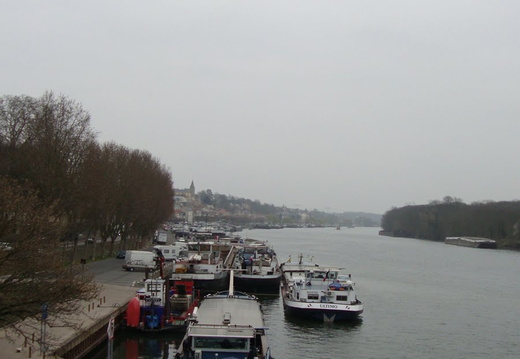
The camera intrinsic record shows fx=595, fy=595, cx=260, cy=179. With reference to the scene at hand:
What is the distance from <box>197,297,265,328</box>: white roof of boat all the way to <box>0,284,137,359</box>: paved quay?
5507mm

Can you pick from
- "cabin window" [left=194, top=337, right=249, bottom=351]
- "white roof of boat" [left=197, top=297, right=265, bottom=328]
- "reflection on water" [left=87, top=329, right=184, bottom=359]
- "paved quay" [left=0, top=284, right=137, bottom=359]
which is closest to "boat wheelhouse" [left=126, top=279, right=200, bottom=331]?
"reflection on water" [left=87, top=329, right=184, bottom=359]

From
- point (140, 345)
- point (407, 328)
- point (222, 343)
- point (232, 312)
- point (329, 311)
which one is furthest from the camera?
point (329, 311)

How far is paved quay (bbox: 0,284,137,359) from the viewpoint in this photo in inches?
934

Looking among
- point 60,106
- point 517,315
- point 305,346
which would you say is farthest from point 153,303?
point 517,315

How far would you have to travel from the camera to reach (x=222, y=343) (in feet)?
80.8

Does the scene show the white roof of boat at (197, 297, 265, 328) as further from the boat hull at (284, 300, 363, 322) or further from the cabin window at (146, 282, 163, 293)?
the boat hull at (284, 300, 363, 322)

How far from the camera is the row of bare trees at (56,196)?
21.1 m

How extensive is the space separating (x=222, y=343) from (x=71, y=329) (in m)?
8.46

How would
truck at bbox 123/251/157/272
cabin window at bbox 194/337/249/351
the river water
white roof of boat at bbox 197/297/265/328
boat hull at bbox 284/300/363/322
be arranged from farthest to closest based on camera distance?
truck at bbox 123/251/157/272
boat hull at bbox 284/300/363/322
the river water
white roof of boat at bbox 197/297/265/328
cabin window at bbox 194/337/249/351

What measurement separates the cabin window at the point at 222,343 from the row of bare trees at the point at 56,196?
4.83 m

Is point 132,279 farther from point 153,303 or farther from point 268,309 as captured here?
point 153,303

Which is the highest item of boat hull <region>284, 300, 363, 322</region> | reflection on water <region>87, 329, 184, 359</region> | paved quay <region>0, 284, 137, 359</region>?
paved quay <region>0, 284, 137, 359</region>

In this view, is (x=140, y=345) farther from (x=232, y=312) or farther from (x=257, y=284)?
(x=257, y=284)

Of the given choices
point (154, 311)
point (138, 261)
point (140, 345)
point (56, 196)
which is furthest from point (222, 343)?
point (138, 261)
